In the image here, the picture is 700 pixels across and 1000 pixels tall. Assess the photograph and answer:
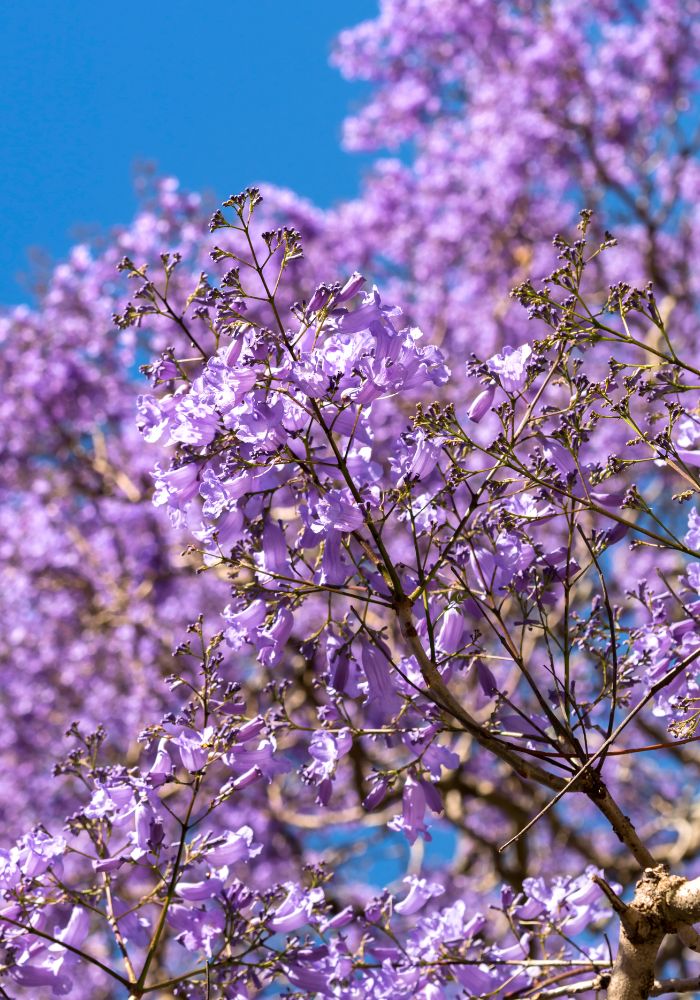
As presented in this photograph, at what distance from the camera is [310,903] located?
2674 millimetres

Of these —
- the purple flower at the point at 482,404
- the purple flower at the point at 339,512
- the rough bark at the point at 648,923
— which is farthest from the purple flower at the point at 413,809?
the purple flower at the point at 482,404

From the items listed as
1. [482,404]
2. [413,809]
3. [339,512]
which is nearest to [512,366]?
[482,404]

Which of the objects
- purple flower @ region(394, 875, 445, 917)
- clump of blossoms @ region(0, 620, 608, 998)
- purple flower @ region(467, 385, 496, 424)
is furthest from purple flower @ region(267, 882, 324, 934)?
purple flower @ region(467, 385, 496, 424)

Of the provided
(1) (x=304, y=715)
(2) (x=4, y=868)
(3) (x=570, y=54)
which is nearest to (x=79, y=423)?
(1) (x=304, y=715)

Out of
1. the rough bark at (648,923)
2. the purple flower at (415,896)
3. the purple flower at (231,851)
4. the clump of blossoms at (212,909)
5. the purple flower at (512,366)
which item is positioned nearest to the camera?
the rough bark at (648,923)

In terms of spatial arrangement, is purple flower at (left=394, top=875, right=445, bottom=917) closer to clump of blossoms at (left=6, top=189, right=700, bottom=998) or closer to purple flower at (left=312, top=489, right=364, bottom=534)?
clump of blossoms at (left=6, top=189, right=700, bottom=998)

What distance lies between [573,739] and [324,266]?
1040 cm

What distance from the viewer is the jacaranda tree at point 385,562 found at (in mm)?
2281

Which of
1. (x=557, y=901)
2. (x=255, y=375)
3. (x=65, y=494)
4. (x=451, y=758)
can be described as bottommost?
(x=557, y=901)

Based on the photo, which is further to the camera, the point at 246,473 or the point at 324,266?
the point at 324,266

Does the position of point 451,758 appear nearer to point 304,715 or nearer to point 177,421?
point 177,421

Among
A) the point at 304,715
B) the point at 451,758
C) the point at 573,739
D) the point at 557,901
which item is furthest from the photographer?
the point at 304,715

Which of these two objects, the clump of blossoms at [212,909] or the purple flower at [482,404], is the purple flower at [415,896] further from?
the purple flower at [482,404]

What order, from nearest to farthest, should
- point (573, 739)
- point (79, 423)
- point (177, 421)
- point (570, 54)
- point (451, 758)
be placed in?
point (573, 739)
point (177, 421)
point (451, 758)
point (79, 423)
point (570, 54)
